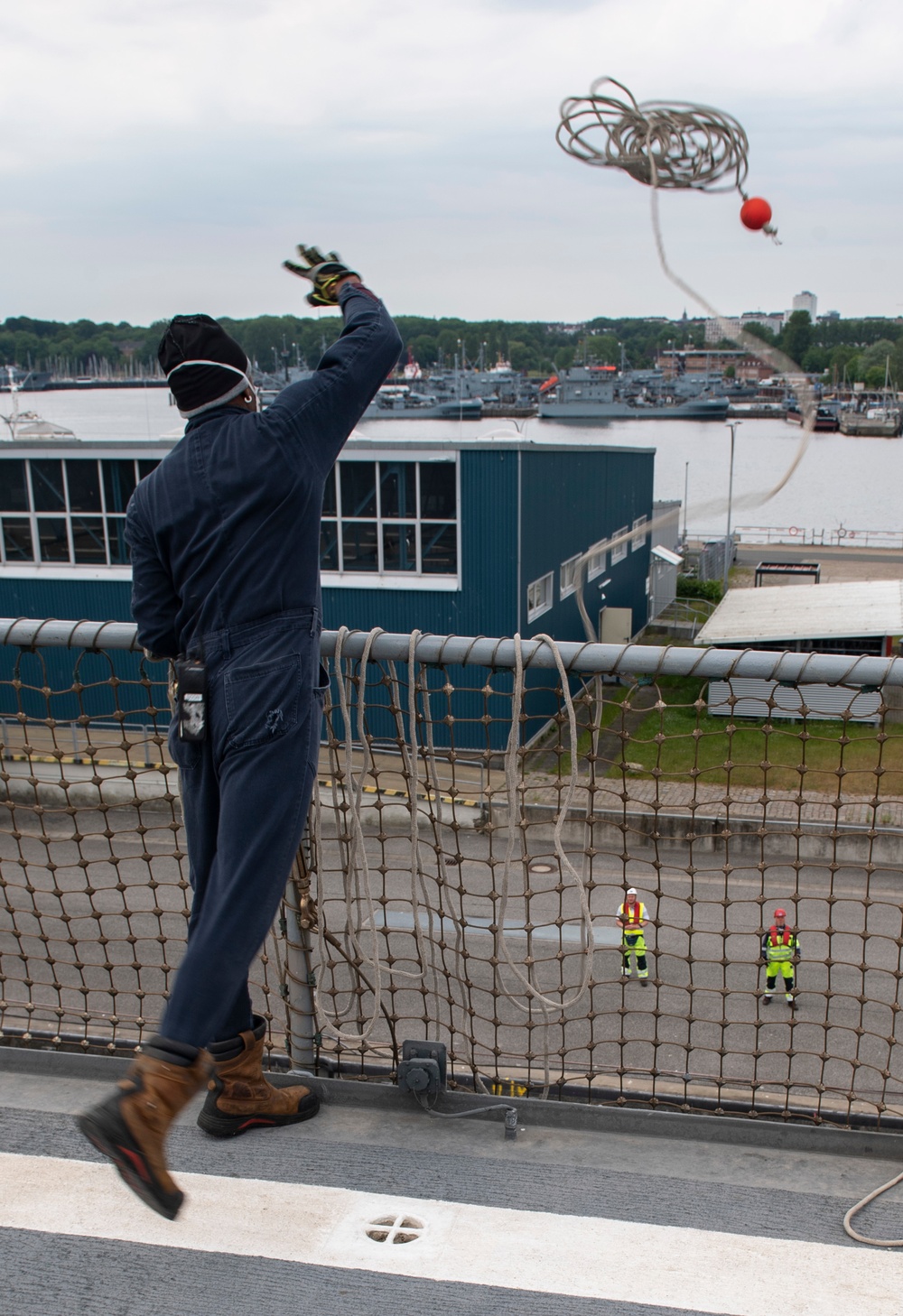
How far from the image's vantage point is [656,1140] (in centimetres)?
264

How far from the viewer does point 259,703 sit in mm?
2035

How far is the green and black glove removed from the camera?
2293mm

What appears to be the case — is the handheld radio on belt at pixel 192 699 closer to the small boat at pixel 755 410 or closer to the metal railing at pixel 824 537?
the small boat at pixel 755 410

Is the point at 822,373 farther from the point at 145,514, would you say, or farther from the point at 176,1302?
the point at 176,1302

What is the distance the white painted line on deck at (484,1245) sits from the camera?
2.12 metres

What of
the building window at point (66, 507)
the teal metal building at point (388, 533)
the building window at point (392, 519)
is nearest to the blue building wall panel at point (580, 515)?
the teal metal building at point (388, 533)

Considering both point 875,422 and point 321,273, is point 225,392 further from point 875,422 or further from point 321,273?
point 875,422

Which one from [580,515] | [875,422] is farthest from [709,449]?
[580,515]

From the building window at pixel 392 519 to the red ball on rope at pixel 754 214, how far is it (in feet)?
52.3

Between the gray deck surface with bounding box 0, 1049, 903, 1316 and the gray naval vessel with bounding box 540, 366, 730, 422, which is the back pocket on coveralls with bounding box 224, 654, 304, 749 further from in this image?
the gray naval vessel with bounding box 540, 366, 730, 422

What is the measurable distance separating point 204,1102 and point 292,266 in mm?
1999

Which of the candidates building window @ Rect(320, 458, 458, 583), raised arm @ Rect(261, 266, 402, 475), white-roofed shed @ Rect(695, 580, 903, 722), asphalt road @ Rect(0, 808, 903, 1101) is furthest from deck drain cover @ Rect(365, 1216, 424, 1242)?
building window @ Rect(320, 458, 458, 583)

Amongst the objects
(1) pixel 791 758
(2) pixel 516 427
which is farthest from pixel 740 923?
(2) pixel 516 427

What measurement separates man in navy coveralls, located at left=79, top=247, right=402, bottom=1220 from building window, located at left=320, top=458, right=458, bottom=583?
16447mm
